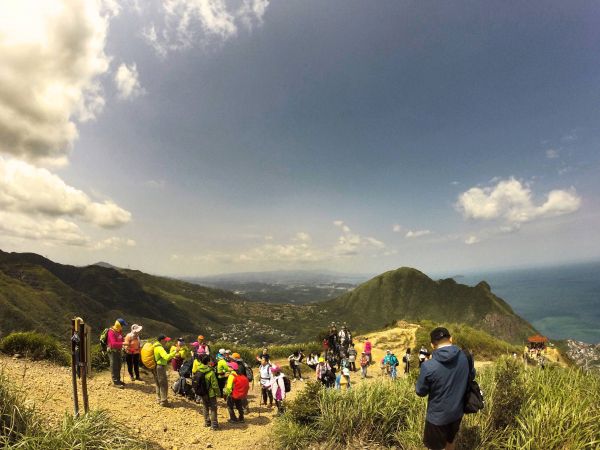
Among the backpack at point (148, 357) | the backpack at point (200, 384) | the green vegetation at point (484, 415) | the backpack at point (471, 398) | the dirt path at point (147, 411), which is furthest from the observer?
the backpack at point (148, 357)

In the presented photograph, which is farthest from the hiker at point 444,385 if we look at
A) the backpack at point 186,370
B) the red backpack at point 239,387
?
the backpack at point 186,370

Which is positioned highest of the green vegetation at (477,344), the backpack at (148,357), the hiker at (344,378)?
the backpack at (148,357)

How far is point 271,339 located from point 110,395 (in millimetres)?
147563

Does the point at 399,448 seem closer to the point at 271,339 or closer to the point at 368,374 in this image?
the point at 368,374

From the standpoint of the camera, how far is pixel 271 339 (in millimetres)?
147625

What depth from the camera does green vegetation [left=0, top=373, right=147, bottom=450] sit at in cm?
454

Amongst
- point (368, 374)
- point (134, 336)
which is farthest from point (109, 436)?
point (368, 374)

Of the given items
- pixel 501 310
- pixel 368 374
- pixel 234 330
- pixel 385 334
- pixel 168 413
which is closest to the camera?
pixel 168 413

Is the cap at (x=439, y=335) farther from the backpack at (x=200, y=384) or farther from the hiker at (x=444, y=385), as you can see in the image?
the backpack at (x=200, y=384)

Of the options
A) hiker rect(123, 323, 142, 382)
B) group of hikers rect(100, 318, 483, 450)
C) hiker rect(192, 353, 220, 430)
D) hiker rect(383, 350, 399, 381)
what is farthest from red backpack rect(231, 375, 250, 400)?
hiker rect(383, 350, 399, 381)

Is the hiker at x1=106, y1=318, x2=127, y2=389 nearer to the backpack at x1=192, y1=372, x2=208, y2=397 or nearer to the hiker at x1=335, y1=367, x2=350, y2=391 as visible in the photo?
the backpack at x1=192, y1=372, x2=208, y2=397

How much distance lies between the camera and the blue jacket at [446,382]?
420cm

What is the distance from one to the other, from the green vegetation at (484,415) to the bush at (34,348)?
37.0 feet

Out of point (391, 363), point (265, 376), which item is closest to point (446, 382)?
point (265, 376)
